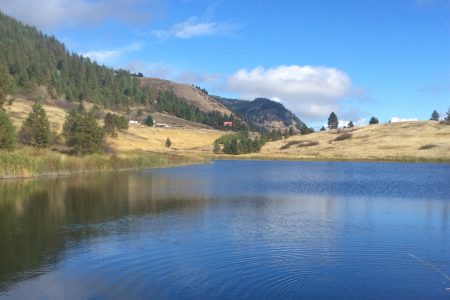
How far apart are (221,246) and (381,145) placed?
474ft

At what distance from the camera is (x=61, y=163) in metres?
74.6

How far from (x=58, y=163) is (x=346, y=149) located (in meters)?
110

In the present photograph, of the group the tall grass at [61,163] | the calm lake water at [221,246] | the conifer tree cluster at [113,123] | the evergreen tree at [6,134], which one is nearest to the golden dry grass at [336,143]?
the conifer tree cluster at [113,123]

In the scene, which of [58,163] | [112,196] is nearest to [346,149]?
[58,163]

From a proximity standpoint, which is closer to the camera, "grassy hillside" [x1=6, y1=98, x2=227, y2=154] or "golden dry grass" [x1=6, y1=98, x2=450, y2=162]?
"grassy hillside" [x1=6, y1=98, x2=227, y2=154]

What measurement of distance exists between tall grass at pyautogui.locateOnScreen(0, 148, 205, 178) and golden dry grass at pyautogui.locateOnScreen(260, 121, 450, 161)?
69150 mm

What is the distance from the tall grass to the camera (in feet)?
216

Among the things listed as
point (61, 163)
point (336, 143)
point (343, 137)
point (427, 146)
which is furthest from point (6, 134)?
point (343, 137)

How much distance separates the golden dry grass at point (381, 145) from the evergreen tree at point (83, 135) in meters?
77.7

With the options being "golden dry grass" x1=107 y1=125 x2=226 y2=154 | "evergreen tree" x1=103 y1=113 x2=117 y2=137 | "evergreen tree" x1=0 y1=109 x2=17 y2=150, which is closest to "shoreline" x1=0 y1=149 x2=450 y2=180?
"evergreen tree" x1=0 y1=109 x2=17 y2=150

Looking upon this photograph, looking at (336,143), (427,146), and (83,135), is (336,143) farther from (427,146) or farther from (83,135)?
(83,135)

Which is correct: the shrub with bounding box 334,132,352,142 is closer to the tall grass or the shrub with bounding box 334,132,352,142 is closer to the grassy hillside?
the grassy hillside

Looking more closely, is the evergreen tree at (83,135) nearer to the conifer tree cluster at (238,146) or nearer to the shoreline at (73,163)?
the shoreline at (73,163)

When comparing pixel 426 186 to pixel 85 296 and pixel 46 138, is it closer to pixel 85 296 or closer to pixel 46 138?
pixel 85 296
